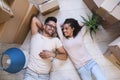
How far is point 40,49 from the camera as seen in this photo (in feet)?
7.36

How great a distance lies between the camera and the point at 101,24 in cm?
229

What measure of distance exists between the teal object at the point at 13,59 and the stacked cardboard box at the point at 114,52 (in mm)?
807

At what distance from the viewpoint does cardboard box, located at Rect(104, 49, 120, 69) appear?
2.19 metres

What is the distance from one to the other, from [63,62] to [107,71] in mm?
439

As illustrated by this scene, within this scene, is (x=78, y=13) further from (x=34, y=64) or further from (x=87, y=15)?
(x=34, y=64)

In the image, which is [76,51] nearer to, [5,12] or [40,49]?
[40,49]

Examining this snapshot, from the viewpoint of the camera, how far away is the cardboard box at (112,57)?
2.19 m

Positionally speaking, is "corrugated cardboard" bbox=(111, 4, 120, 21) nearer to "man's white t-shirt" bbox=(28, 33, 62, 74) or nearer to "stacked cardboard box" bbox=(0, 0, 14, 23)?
"man's white t-shirt" bbox=(28, 33, 62, 74)

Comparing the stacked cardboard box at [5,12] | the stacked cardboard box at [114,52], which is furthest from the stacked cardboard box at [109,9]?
the stacked cardboard box at [5,12]

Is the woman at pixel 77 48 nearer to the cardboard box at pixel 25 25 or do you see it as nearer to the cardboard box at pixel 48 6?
the cardboard box at pixel 48 6

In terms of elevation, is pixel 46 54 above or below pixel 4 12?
below

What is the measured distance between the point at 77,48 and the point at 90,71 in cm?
25

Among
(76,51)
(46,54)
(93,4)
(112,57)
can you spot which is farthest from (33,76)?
(93,4)

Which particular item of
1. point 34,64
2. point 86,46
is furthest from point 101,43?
point 34,64
